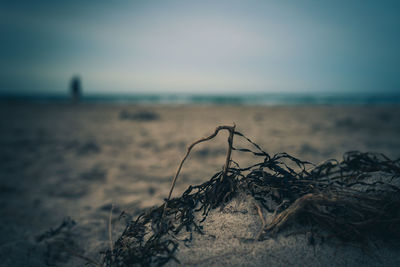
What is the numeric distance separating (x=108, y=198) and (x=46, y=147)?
13.0 ft

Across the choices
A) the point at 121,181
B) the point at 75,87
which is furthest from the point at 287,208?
the point at 75,87

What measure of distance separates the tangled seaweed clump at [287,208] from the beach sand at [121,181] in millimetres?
66

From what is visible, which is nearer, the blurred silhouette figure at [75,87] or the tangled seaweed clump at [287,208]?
the tangled seaweed clump at [287,208]

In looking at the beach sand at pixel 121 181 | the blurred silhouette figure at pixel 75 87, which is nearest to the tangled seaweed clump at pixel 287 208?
the beach sand at pixel 121 181

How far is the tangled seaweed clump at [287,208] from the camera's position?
3.33 ft

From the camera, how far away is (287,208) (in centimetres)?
105

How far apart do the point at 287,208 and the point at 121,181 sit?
3386 mm

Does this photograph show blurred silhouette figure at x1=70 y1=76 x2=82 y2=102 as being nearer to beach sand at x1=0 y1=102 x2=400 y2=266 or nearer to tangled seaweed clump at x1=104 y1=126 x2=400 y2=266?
beach sand at x1=0 y1=102 x2=400 y2=266

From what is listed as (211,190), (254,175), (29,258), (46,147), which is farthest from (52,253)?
(46,147)

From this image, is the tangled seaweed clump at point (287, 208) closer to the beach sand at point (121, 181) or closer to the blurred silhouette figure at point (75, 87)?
the beach sand at point (121, 181)

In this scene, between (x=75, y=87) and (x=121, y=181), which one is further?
(x=75, y=87)

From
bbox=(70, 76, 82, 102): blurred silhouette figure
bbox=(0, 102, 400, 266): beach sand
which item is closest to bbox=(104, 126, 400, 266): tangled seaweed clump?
bbox=(0, 102, 400, 266): beach sand

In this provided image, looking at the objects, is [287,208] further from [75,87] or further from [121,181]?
[75,87]

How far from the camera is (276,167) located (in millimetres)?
1253
